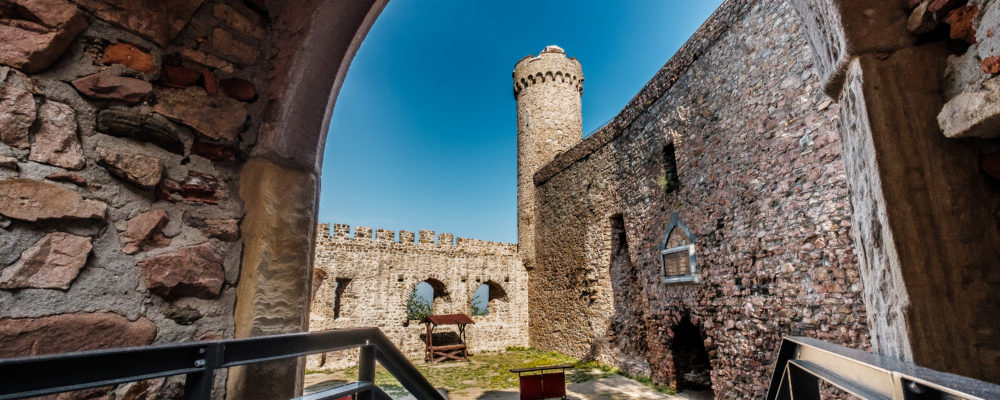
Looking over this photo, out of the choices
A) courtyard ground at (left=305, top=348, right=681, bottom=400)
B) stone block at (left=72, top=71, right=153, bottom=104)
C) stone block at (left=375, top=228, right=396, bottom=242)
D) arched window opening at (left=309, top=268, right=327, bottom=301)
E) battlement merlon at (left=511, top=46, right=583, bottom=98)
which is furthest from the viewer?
battlement merlon at (left=511, top=46, right=583, bottom=98)

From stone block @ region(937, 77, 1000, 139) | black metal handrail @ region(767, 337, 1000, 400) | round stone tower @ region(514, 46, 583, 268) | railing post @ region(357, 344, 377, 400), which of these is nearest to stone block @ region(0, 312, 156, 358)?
railing post @ region(357, 344, 377, 400)

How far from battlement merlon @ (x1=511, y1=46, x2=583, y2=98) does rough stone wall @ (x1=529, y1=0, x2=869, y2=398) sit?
19.9ft

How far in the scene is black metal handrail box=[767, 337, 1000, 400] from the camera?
66 cm

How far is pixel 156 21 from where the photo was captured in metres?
1.50

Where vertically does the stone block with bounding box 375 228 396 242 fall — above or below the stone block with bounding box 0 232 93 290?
above

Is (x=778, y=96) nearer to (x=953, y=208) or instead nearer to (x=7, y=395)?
(x=953, y=208)

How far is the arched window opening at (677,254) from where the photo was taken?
6.63 metres

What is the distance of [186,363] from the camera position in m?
0.91

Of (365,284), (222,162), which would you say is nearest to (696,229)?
(222,162)

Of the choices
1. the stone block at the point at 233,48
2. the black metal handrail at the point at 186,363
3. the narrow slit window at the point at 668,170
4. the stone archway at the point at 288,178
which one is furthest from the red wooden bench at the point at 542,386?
the stone block at the point at 233,48

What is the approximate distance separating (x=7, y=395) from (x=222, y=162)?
1145 mm

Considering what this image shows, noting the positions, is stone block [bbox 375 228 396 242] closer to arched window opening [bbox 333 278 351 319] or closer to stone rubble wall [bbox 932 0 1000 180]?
arched window opening [bbox 333 278 351 319]

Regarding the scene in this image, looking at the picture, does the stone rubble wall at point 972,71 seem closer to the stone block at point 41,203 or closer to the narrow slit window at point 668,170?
the stone block at point 41,203

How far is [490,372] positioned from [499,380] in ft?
3.34
